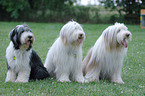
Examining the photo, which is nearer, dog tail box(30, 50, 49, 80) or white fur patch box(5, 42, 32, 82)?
white fur patch box(5, 42, 32, 82)

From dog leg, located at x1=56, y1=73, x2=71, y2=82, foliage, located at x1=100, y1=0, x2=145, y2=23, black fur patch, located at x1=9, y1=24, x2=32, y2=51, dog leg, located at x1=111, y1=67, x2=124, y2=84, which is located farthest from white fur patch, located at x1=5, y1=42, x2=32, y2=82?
foliage, located at x1=100, y1=0, x2=145, y2=23

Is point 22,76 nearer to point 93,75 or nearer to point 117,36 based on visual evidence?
point 93,75

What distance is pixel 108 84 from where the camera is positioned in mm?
5328

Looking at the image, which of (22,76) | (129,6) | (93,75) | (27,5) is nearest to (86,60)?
(93,75)

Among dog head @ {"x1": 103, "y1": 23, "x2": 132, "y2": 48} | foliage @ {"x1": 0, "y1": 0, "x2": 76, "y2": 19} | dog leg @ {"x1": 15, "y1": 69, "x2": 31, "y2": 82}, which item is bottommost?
dog leg @ {"x1": 15, "y1": 69, "x2": 31, "y2": 82}

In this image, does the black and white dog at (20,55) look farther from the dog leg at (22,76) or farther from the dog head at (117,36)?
the dog head at (117,36)

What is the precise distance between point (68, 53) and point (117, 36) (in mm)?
1253

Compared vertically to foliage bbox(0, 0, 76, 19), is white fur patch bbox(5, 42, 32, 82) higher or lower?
lower

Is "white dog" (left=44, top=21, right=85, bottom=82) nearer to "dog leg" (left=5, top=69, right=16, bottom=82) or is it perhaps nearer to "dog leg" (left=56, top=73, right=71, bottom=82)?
"dog leg" (left=56, top=73, right=71, bottom=82)

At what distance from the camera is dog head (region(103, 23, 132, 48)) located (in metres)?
5.08

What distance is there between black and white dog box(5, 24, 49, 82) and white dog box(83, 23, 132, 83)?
138 centimetres

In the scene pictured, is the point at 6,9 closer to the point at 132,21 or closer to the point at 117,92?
the point at 132,21

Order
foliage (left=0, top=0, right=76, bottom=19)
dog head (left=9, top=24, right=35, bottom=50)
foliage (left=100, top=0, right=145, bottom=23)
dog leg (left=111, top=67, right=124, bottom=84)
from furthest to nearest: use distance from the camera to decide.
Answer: foliage (left=0, top=0, right=76, bottom=19) → foliage (left=100, top=0, right=145, bottom=23) → dog leg (left=111, top=67, right=124, bottom=84) → dog head (left=9, top=24, right=35, bottom=50)

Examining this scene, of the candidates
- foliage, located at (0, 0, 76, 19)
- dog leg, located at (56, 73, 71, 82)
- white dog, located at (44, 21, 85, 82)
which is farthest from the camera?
foliage, located at (0, 0, 76, 19)
